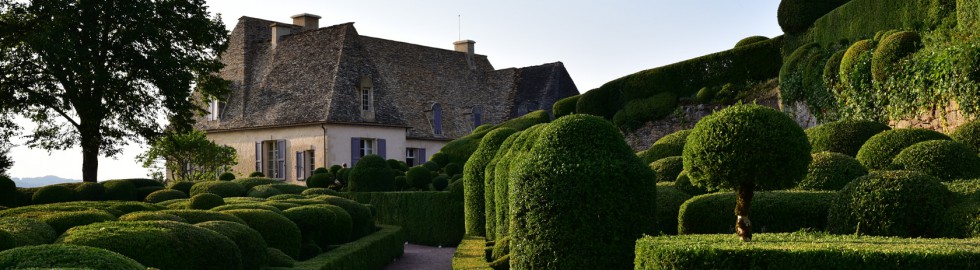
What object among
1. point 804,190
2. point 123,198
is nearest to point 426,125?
point 123,198

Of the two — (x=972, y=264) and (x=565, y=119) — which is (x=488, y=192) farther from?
(x=972, y=264)

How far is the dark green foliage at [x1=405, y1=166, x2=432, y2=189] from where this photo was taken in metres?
27.1

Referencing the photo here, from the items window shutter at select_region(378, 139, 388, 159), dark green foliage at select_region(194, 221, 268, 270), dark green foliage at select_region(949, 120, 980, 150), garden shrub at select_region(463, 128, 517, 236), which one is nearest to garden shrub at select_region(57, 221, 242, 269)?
dark green foliage at select_region(194, 221, 268, 270)

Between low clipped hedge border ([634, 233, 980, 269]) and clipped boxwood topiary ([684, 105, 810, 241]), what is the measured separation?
50 centimetres

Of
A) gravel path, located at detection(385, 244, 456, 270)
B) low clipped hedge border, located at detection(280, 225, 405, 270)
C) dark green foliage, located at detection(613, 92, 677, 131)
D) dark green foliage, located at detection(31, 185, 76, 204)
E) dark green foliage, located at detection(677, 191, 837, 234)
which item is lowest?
gravel path, located at detection(385, 244, 456, 270)

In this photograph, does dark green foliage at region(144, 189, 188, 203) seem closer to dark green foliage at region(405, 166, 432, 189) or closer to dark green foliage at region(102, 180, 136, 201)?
dark green foliage at region(102, 180, 136, 201)

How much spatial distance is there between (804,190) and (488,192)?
608 centimetres

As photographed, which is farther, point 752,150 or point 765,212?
point 765,212

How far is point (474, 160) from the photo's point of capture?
60.1 feet

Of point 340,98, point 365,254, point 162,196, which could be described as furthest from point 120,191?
point 340,98

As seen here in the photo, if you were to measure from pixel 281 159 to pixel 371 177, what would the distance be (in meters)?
13.6

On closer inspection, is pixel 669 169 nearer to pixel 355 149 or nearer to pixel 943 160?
pixel 943 160

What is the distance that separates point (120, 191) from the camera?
24062mm

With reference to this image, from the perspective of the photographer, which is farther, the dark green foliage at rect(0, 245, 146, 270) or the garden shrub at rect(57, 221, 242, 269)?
the garden shrub at rect(57, 221, 242, 269)
